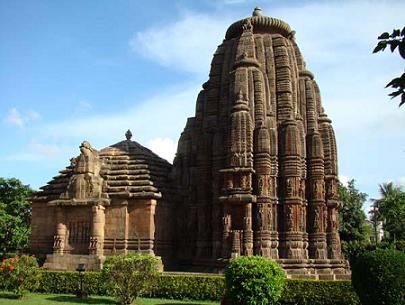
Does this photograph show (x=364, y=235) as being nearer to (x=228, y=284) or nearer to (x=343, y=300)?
(x=343, y=300)

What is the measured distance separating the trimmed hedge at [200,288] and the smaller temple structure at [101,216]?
85.0 inches

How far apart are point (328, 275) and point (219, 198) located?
601 cm

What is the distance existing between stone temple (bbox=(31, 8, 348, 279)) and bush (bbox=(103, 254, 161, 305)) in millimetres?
5416

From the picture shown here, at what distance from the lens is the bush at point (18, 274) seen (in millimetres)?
17828

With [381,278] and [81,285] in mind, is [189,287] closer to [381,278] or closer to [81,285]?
[81,285]

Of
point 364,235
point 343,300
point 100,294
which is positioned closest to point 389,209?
point 364,235

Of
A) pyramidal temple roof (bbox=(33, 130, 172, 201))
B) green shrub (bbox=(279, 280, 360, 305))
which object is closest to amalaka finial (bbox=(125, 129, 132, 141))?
pyramidal temple roof (bbox=(33, 130, 172, 201))

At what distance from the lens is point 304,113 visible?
25.3m

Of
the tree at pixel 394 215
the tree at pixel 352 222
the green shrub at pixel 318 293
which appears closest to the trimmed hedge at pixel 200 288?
the green shrub at pixel 318 293

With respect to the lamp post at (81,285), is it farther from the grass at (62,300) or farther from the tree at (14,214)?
the tree at (14,214)

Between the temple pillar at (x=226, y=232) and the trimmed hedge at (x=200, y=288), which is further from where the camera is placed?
the temple pillar at (x=226, y=232)

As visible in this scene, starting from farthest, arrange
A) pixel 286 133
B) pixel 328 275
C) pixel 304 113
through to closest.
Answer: pixel 304 113 → pixel 286 133 → pixel 328 275

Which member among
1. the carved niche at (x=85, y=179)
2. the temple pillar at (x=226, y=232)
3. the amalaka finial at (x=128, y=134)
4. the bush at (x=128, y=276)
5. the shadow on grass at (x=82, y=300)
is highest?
the amalaka finial at (x=128, y=134)

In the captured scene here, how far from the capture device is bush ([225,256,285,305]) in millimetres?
14508
